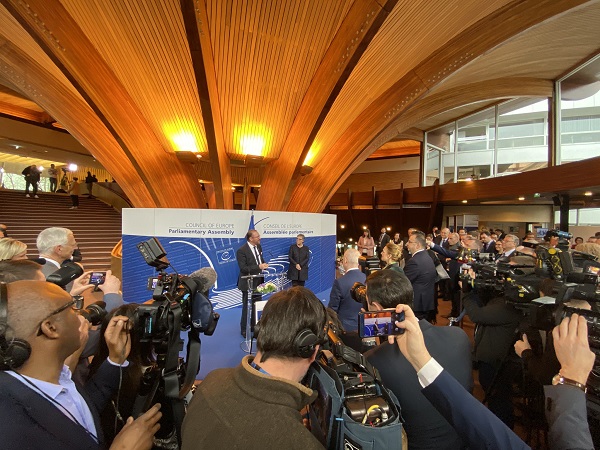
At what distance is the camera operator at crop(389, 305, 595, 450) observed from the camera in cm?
111

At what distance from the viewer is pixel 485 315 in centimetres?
289

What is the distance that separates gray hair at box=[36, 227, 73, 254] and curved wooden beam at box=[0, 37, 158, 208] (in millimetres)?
6959

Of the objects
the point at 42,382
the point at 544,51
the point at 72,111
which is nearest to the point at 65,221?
the point at 72,111

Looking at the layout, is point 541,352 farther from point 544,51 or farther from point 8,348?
point 544,51

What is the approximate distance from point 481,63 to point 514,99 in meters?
5.69

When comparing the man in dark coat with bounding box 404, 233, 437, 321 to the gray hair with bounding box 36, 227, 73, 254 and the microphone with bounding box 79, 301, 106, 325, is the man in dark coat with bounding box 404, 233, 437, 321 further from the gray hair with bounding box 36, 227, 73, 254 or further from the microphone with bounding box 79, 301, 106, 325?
the gray hair with bounding box 36, 227, 73, 254

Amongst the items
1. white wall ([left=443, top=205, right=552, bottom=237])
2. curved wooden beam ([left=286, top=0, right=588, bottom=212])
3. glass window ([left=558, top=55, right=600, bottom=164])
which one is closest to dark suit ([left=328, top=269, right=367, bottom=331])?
curved wooden beam ([left=286, top=0, right=588, bottom=212])

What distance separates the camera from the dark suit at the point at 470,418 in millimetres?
1105

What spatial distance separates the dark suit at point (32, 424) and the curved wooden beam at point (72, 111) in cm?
979

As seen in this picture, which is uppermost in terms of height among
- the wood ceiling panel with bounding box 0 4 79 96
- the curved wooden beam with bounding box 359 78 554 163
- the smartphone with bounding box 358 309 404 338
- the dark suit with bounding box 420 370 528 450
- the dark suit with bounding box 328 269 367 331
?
the curved wooden beam with bounding box 359 78 554 163

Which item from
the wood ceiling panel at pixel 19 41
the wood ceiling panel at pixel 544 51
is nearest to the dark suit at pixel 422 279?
the wood ceiling panel at pixel 544 51

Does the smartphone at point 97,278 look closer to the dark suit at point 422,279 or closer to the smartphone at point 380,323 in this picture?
the smartphone at point 380,323

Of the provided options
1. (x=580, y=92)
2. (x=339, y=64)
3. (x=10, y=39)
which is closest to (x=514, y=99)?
(x=580, y=92)

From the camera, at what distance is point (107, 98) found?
8.25 meters
